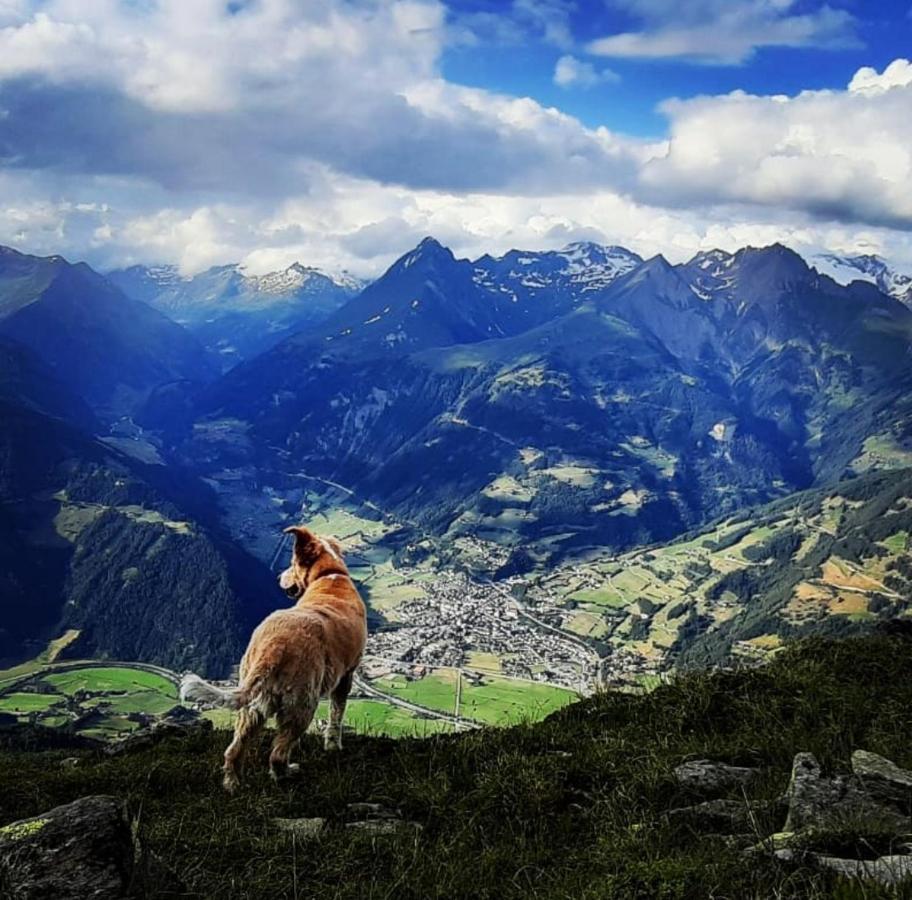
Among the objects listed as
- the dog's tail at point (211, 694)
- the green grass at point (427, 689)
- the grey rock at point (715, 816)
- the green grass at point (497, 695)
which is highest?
the dog's tail at point (211, 694)

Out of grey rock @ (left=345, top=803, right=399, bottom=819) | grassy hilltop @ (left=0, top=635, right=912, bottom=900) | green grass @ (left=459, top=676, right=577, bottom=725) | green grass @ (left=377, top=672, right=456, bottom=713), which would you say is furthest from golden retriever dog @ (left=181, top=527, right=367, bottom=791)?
green grass @ (left=377, top=672, right=456, bottom=713)

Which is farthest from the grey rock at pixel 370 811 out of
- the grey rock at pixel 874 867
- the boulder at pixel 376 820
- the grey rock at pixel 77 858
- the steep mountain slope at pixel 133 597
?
the steep mountain slope at pixel 133 597

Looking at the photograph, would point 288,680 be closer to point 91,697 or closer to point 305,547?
point 305,547

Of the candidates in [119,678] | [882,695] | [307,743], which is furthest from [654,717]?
[119,678]

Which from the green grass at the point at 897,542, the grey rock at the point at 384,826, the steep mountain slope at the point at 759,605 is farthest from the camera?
the green grass at the point at 897,542

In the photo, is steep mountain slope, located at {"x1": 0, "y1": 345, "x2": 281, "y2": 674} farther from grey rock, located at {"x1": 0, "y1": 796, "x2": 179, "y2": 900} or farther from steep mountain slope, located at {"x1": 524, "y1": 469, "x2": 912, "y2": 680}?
grey rock, located at {"x1": 0, "y1": 796, "x2": 179, "y2": 900}

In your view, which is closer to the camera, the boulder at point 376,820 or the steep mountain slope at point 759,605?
the boulder at point 376,820

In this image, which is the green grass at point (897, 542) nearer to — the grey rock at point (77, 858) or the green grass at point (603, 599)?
the green grass at point (603, 599)

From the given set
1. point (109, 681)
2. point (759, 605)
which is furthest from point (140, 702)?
point (759, 605)

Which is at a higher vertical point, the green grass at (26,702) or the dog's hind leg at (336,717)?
the dog's hind leg at (336,717)
